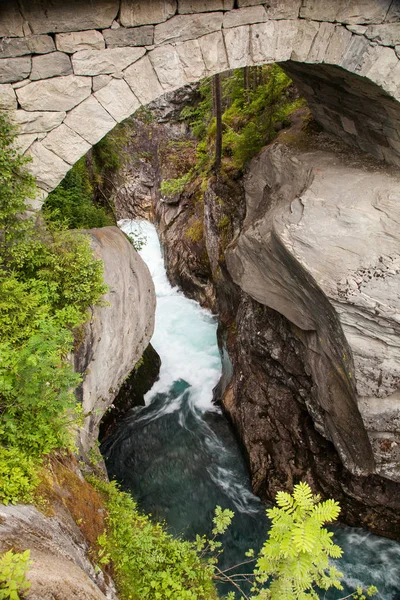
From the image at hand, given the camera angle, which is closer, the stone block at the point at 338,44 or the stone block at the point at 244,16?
the stone block at the point at 244,16

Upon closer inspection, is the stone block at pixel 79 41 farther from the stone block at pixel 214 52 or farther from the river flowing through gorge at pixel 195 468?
the river flowing through gorge at pixel 195 468

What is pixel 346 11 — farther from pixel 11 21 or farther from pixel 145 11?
pixel 11 21

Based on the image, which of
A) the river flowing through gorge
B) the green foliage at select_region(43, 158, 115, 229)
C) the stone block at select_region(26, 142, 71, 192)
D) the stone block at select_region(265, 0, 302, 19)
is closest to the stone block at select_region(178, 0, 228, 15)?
the stone block at select_region(265, 0, 302, 19)

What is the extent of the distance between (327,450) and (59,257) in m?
6.34

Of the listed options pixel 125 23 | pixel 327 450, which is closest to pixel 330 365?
pixel 327 450

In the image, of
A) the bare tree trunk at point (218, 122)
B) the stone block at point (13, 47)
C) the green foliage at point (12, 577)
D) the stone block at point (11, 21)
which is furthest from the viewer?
the bare tree trunk at point (218, 122)

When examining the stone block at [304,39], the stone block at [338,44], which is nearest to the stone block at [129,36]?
the stone block at [304,39]

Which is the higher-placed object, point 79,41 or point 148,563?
point 79,41

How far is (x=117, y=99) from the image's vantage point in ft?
15.1

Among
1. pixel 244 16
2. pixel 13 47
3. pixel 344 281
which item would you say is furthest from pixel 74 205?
pixel 344 281

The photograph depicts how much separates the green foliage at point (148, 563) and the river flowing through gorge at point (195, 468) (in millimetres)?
3484

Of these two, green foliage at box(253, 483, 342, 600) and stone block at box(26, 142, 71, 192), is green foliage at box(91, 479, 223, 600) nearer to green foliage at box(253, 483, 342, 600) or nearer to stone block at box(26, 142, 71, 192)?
green foliage at box(253, 483, 342, 600)

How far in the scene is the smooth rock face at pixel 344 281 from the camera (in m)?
5.14

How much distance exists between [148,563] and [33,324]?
9.32 ft
